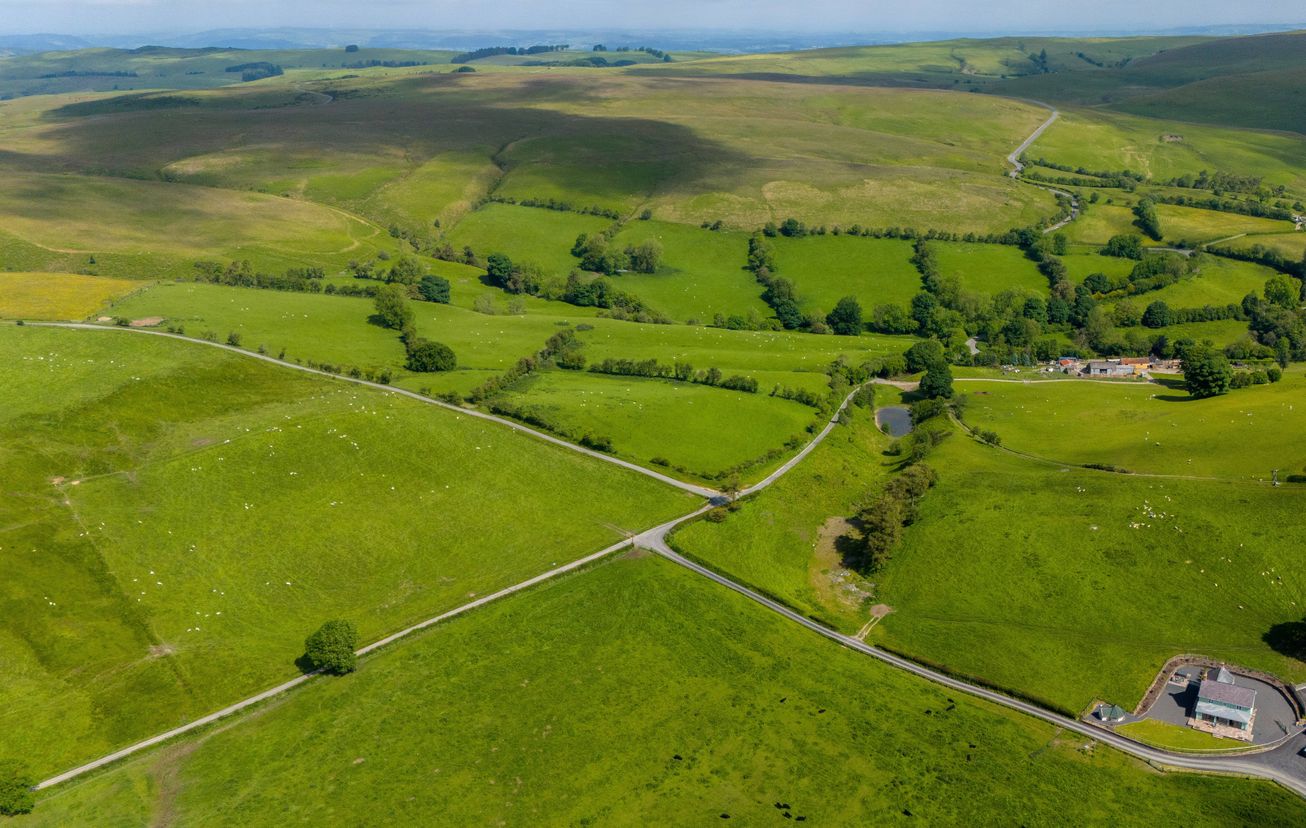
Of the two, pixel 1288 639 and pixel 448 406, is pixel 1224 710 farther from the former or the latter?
pixel 448 406

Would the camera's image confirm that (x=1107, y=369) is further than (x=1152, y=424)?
Yes

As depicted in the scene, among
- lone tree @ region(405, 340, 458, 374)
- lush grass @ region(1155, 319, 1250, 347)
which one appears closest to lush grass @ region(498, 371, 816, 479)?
lone tree @ region(405, 340, 458, 374)

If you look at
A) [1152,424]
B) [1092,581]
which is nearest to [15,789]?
[1092,581]

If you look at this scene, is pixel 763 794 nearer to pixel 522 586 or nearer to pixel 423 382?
pixel 522 586

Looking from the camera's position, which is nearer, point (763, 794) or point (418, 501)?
point (763, 794)

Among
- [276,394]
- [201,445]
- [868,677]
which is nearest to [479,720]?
[868,677]

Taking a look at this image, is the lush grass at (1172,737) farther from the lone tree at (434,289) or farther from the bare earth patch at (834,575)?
the lone tree at (434,289)
